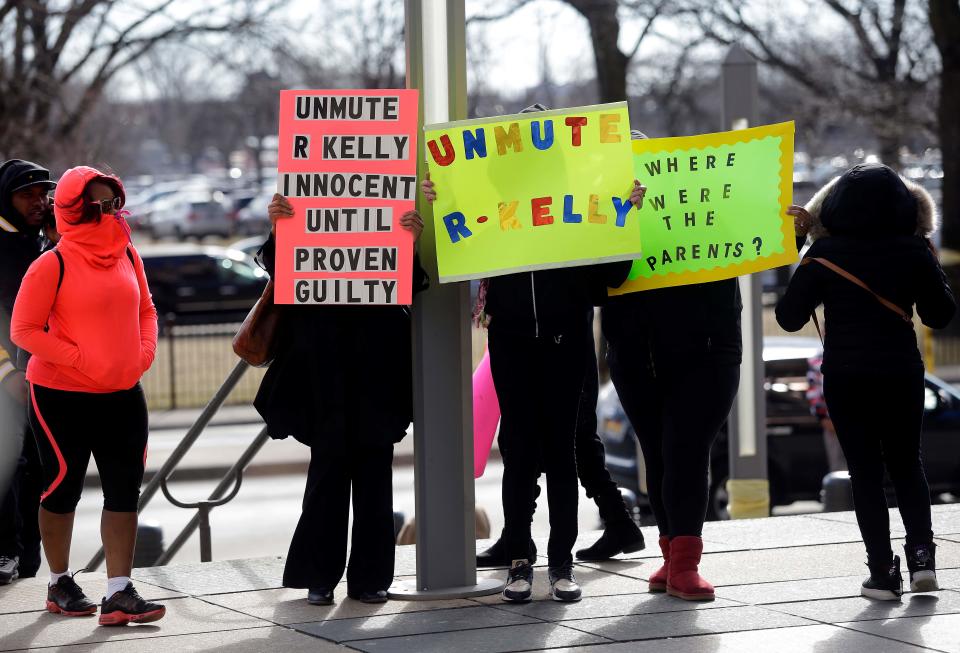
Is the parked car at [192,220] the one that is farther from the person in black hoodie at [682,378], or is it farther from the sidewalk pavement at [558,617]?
the person in black hoodie at [682,378]

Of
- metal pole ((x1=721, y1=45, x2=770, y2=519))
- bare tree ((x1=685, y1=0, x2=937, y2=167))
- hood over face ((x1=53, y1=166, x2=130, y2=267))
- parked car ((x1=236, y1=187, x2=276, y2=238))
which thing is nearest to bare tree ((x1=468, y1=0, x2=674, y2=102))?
bare tree ((x1=685, y1=0, x2=937, y2=167))

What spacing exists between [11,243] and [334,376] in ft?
5.10

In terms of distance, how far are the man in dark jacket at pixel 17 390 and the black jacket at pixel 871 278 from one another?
3103mm

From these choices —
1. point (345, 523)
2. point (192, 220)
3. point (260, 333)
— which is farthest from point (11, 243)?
point (192, 220)

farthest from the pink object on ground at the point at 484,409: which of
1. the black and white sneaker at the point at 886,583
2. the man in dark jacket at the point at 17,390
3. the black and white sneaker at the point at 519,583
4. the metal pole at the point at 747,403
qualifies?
the metal pole at the point at 747,403

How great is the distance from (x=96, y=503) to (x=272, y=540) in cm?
240

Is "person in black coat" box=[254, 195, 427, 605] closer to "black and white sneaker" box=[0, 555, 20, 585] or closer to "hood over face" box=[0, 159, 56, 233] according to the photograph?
"hood over face" box=[0, 159, 56, 233]

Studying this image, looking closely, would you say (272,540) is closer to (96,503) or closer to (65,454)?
(96,503)

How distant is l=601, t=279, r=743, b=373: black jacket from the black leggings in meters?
1.88

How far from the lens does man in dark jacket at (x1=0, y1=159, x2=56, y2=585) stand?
6121 mm

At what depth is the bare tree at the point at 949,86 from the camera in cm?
2327

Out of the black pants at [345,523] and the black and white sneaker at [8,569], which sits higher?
the black pants at [345,523]

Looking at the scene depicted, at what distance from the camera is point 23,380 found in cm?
630

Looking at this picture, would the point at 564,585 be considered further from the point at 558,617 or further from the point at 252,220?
the point at 252,220
